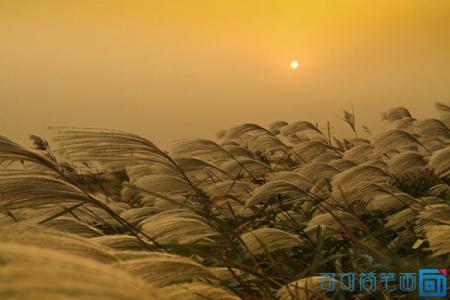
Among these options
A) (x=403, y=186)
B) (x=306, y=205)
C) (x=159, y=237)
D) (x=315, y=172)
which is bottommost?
(x=403, y=186)

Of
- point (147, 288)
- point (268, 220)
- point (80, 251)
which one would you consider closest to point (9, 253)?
point (147, 288)

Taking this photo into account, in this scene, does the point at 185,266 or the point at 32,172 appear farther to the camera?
the point at 32,172

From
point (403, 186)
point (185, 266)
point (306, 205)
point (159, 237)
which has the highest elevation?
point (185, 266)

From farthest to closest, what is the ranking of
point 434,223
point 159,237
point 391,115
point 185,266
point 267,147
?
point 391,115
point 267,147
point 434,223
point 159,237
point 185,266

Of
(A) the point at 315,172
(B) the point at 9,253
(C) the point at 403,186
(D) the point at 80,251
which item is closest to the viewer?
(B) the point at 9,253

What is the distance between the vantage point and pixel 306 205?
3.20m

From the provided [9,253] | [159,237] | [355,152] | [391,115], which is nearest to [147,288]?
[9,253]

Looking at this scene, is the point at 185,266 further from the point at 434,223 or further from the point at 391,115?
the point at 391,115

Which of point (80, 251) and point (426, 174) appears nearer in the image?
point (80, 251)

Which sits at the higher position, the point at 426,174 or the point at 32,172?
the point at 32,172

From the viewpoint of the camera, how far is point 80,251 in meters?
0.73

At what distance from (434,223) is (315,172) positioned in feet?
3.22

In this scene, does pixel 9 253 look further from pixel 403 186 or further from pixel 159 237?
pixel 403 186

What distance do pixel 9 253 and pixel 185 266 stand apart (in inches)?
17.4
